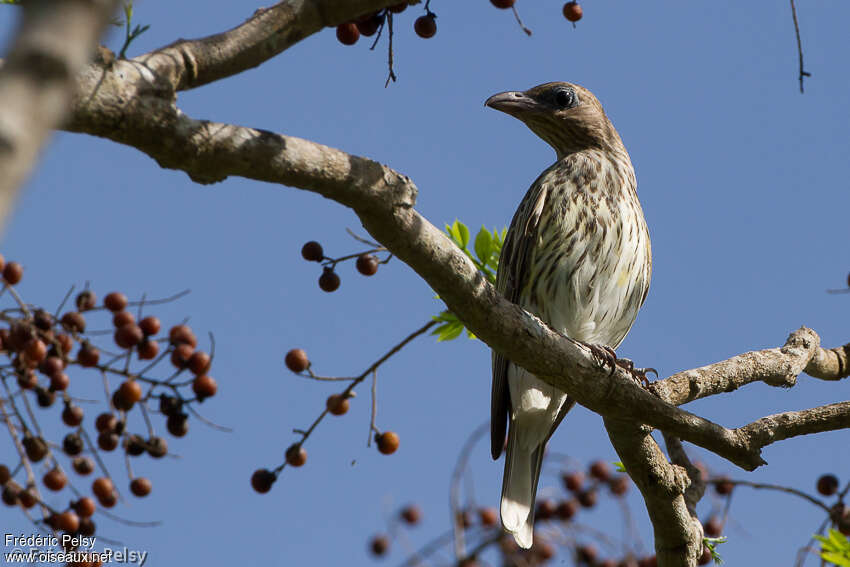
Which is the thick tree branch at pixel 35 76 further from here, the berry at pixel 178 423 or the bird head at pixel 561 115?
the bird head at pixel 561 115

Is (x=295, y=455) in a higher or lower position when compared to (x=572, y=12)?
lower

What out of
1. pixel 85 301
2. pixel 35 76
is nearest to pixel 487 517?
pixel 85 301

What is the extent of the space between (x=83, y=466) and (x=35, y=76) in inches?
103

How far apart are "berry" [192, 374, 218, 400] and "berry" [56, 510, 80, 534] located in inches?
21.5

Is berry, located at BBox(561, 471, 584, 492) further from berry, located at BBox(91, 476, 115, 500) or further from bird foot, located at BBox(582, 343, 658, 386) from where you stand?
berry, located at BBox(91, 476, 115, 500)

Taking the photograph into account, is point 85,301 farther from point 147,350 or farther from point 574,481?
point 574,481

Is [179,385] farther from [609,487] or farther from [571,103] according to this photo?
[571,103]

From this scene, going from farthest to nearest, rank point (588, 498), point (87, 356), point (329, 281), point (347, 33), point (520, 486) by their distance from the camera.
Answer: point (520, 486) → point (588, 498) → point (329, 281) → point (347, 33) → point (87, 356)

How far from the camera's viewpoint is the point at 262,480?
3381mm

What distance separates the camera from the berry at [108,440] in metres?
2.85

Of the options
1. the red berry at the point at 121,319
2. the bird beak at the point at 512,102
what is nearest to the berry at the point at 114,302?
the red berry at the point at 121,319

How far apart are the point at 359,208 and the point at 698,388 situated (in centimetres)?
207

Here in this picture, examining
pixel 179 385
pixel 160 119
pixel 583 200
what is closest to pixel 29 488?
pixel 179 385

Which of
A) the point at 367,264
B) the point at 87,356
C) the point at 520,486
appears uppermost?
the point at 367,264
